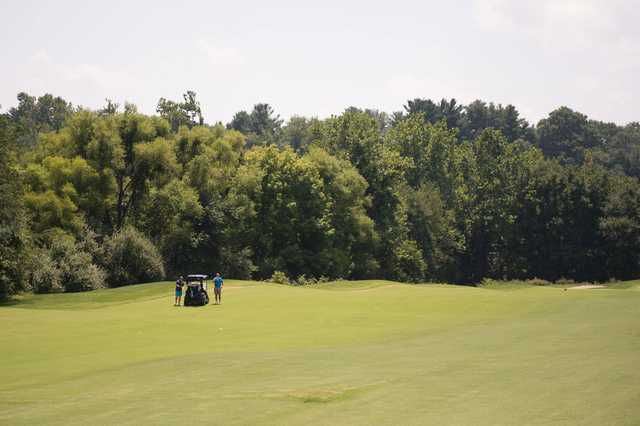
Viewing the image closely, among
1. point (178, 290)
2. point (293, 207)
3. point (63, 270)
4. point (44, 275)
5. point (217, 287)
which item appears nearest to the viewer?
point (217, 287)

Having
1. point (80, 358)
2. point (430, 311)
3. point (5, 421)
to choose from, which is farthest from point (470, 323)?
point (5, 421)

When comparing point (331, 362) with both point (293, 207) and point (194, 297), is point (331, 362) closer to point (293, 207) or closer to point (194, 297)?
point (194, 297)

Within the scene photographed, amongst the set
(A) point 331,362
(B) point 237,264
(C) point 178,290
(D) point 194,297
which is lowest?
(A) point 331,362

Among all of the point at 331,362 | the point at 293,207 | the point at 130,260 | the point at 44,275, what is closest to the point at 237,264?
the point at 293,207

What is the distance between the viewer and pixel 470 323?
123 ft

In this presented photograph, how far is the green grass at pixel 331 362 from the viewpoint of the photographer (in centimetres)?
1705

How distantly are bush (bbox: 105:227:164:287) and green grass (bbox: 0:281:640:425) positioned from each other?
24.4 m

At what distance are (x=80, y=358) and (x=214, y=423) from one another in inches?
500

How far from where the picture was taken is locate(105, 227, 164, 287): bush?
71312mm

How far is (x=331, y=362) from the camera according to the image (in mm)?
25109

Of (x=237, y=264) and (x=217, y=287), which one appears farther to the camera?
(x=237, y=264)

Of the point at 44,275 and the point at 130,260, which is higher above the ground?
the point at 130,260

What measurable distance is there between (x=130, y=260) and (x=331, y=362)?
5083cm

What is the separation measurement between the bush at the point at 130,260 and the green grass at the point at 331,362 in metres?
24.4
